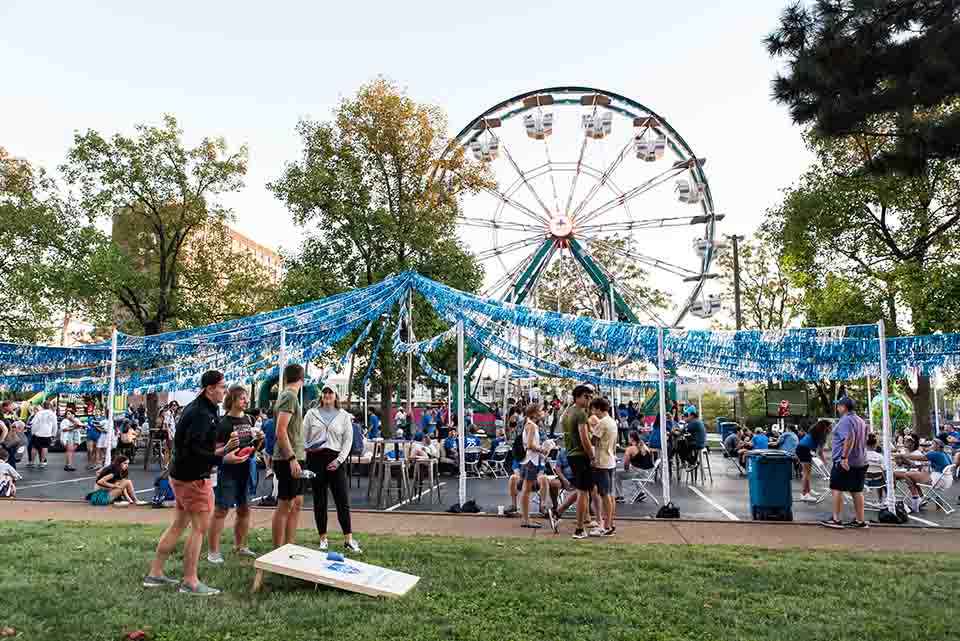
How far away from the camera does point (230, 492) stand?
6.59m

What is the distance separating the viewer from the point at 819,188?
24.8 metres

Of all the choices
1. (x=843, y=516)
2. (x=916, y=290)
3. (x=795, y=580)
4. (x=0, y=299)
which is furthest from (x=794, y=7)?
(x=0, y=299)

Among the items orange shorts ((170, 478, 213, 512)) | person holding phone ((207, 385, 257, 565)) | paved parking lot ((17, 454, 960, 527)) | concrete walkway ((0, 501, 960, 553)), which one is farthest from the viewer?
paved parking lot ((17, 454, 960, 527))

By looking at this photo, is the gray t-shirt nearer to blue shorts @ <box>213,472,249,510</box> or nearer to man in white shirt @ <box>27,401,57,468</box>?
blue shorts @ <box>213,472,249,510</box>

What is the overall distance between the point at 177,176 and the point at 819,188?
74.2 feet

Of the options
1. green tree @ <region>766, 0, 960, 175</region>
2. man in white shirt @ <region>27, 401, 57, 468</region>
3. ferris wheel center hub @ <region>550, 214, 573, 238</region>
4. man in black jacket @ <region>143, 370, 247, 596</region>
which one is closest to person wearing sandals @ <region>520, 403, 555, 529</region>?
man in black jacket @ <region>143, 370, 247, 596</region>

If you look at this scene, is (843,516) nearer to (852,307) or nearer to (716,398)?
(852,307)

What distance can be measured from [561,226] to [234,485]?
62.7ft

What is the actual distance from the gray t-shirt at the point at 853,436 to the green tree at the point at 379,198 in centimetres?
1474

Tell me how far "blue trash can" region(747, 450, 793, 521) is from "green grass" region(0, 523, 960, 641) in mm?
2396

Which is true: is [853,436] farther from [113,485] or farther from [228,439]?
[113,485]

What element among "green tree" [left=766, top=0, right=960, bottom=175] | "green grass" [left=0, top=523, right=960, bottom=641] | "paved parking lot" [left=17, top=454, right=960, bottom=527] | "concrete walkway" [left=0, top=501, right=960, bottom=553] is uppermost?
"green tree" [left=766, top=0, right=960, bottom=175]

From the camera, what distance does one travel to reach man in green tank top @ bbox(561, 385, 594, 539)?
26.2ft

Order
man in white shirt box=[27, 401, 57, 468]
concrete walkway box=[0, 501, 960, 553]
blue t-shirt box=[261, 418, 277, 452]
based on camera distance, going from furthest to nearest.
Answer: man in white shirt box=[27, 401, 57, 468], blue t-shirt box=[261, 418, 277, 452], concrete walkway box=[0, 501, 960, 553]
